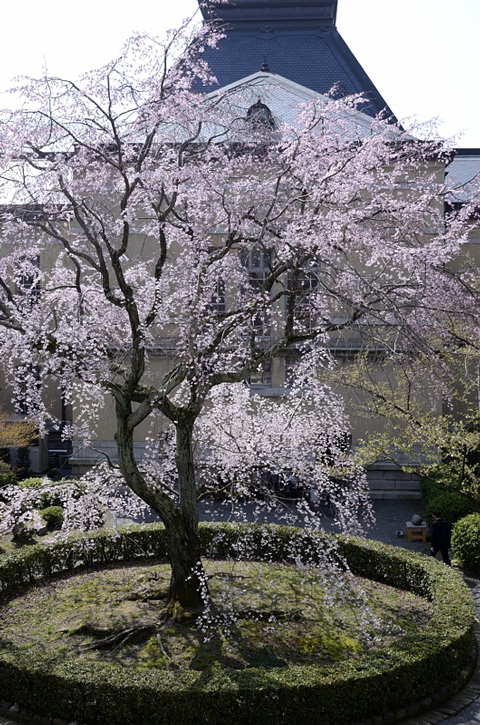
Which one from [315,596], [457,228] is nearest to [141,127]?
[457,228]

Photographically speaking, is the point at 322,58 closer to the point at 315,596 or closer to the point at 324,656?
the point at 315,596

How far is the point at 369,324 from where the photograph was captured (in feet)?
26.5

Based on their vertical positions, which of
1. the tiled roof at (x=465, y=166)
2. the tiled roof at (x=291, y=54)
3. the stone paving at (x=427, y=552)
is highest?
the tiled roof at (x=291, y=54)

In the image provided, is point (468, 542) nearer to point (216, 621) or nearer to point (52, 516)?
point (216, 621)

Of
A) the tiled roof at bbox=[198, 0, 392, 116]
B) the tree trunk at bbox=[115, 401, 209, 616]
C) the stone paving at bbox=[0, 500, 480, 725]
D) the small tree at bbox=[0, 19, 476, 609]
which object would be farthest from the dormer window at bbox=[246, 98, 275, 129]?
the tiled roof at bbox=[198, 0, 392, 116]

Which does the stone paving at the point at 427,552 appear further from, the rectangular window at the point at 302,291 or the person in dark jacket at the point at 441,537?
the rectangular window at the point at 302,291

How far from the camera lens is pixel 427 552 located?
41.4ft

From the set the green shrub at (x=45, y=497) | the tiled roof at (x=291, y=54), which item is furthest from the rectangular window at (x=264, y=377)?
the tiled roof at (x=291, y=54)

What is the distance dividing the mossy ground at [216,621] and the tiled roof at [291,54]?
1552cm

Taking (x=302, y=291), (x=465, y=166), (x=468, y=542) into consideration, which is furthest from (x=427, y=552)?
(x=465, y=166)

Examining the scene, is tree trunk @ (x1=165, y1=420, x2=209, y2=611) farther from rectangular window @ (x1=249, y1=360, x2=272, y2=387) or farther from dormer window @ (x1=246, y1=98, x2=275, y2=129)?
rectangular window @ (x1=249, y1=360, x2=272, y2=387)

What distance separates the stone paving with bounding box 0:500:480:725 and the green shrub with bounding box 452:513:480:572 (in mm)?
352

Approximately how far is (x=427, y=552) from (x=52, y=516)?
788cm

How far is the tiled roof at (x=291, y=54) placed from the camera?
2075 cm
